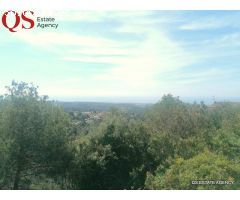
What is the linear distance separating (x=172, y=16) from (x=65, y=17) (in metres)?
2.65

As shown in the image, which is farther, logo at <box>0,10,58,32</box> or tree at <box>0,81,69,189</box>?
tree at <box>0,81,69,189</box>

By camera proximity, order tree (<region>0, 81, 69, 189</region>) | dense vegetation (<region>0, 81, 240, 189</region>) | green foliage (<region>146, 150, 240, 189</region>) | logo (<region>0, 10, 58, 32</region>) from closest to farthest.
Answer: logo (<region>0, 10, 58, 32</region>), green foliage (<region>146, 150, 240, 189</region>), dense vegetation (<region>0, 81, 240, 189</region>), tree (<region>0, 81, 69, 189</region>)

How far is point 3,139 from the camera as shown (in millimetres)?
14195

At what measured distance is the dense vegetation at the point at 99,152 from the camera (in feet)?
40.3

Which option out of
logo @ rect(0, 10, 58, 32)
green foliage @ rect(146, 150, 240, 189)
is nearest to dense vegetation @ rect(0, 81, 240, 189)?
green foliage @ rect(146, 150, 240, 189)

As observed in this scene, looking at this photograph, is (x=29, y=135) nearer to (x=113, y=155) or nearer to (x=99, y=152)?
(x=99, y=152)

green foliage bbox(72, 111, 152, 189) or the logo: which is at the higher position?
the logo

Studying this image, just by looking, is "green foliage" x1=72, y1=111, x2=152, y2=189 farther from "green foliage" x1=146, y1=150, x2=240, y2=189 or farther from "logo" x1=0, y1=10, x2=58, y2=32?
"logo" x1=0, y1=10, x2=58, y2=32

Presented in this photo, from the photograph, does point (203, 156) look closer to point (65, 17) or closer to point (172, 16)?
point (172, 16)

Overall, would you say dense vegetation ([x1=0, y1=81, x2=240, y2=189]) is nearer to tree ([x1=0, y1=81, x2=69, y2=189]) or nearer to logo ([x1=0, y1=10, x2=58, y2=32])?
tree ([x1=0, y1=81, x2=69, y2=189])

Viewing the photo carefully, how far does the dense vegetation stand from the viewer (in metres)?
12.3

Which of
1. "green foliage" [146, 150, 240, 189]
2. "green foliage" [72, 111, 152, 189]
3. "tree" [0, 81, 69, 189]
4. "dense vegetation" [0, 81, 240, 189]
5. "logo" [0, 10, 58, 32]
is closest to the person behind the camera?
"logo" [0, 10, 58, 32]
